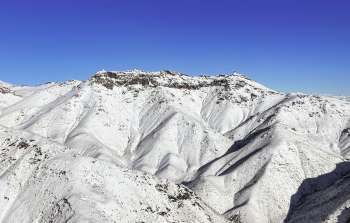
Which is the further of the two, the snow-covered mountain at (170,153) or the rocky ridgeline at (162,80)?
the rocky ridgeline at (162,80)

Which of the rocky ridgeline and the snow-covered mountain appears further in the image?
the rocky ridgeline

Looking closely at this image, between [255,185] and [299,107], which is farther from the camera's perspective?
[299,107]

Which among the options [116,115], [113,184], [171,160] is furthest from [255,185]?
[116,115]

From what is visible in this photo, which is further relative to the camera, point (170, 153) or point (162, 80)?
point (162, 80)

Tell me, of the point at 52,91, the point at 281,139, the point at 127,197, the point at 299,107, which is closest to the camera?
the point at 127,197

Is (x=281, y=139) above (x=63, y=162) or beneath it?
beneath

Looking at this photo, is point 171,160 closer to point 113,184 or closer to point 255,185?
point 255,185

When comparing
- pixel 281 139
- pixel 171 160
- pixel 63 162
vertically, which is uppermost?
pixel 63 162

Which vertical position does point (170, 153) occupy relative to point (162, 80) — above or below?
below
